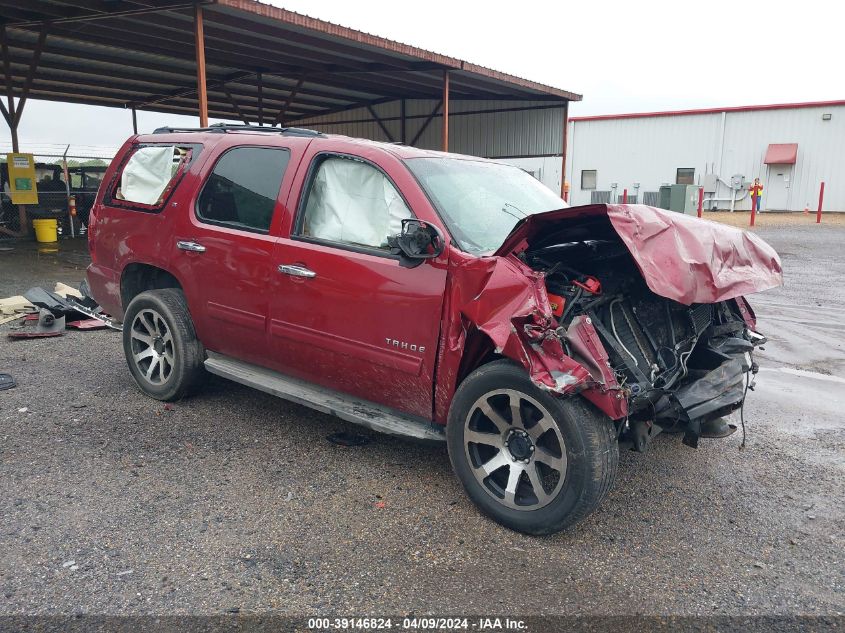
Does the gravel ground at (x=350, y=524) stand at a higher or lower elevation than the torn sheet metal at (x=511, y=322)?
lower

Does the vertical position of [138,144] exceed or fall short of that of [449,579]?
it exceeds it

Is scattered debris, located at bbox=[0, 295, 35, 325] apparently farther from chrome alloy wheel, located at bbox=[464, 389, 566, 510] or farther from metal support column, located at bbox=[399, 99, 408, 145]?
metal support column, located at bbox=[399, 99, 408, 145]

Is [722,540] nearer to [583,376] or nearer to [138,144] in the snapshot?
[583,376]

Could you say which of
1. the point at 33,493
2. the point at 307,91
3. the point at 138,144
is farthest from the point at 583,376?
the point at 307,91

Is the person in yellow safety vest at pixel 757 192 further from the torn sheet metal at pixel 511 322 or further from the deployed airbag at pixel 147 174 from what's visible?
the torn sheet metal at pixel 511 322

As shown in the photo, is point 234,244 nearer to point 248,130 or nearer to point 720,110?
point 248,130

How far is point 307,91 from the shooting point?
1892cm

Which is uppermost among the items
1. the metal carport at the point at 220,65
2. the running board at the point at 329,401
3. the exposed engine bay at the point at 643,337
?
the metal carport at the point at 220,65

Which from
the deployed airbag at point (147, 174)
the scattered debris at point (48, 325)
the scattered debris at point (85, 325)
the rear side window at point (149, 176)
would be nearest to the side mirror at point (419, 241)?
the rear side window at point (149, 176)

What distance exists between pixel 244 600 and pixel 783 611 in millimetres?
2157

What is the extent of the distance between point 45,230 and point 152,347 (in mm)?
13052

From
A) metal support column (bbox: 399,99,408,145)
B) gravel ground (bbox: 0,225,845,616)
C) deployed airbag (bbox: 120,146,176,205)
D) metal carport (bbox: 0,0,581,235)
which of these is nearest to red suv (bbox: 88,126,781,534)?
deployed airbag (bbox: 120,146,176,205)

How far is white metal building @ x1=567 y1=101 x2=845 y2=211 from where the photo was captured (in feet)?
89.7

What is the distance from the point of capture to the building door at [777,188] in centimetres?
2814
